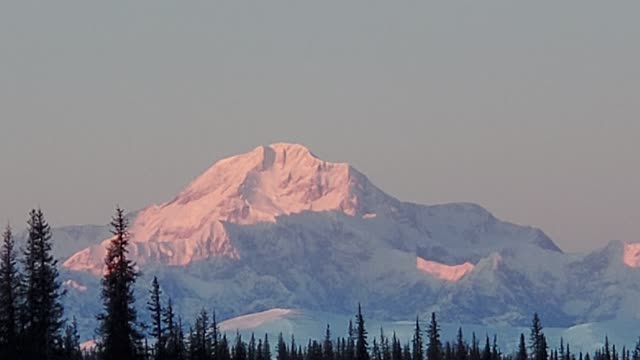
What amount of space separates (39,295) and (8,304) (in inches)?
72.5

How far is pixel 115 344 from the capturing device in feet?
254

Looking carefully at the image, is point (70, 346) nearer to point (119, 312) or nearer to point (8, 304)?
point (8, 304)

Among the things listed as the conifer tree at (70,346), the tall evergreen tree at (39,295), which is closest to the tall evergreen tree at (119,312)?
the tall evergreen tree at (39,295)

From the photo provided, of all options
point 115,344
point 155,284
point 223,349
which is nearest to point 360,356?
point 223,349

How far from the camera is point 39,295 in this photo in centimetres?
8125

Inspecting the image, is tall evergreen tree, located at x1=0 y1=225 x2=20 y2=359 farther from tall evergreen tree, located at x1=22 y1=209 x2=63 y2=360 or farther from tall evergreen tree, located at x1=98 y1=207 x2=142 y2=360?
tall evergreen tree, located at x1=98 y1=207 x2=142 y2=360

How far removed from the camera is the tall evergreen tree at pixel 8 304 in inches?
3216

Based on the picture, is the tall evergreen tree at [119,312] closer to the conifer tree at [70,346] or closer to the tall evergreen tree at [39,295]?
the tall evergreen tree at [39,295]

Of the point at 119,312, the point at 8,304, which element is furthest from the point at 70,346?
the point at 119,312

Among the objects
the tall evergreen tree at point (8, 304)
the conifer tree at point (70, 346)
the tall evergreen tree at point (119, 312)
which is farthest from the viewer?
the conifer tree at point (70, 346)

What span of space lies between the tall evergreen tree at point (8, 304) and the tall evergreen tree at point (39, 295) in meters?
0.51

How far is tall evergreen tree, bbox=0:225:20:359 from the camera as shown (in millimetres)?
81688

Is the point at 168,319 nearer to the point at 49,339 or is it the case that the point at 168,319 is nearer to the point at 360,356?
the point at 49,339

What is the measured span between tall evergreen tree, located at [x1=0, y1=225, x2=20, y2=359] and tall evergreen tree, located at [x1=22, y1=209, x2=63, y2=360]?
509mm
